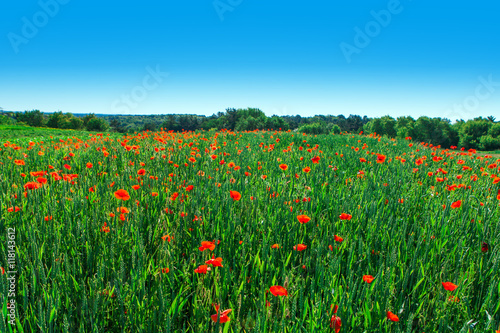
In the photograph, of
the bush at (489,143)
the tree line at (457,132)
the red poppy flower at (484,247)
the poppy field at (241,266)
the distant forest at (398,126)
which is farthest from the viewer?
the distant forest at (398,126)

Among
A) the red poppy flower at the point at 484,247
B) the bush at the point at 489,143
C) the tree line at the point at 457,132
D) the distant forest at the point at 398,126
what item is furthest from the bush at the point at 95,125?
the bush at the point at 489,143

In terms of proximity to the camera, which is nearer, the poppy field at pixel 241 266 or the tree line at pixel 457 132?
the poppy field at pixel 241 266

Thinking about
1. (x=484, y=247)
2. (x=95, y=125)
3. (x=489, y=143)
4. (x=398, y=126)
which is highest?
(x=398, y=126)

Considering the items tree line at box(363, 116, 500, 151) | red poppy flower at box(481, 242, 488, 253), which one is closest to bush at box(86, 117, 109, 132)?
tree line at box(363, 116, 500, 151)

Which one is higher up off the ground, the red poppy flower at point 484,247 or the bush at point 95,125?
the bush at point 95,125

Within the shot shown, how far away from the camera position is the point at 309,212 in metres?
2.31

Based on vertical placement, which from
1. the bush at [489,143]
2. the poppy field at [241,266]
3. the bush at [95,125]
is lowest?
the poppy field at [241,266]

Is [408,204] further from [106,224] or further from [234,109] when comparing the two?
[234,109]

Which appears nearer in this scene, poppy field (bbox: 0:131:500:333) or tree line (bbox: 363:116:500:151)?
poppy field (bbox: 0:131:500:333)

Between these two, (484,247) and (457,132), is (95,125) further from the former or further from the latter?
(457,132)

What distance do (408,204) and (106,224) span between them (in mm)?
2771

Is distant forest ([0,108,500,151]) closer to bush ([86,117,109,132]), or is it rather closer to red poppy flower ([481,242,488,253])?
bush ([86,117,109,132])

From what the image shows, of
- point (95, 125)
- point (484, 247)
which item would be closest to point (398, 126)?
point (484, 247)

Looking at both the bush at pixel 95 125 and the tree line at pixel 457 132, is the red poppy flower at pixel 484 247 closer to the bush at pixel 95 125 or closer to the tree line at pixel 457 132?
the tree line at pixel 457 132
